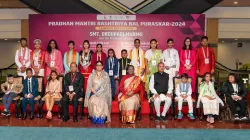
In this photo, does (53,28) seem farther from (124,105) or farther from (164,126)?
(164,126)

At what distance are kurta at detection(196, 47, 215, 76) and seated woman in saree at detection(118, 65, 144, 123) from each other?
1814 millimetres

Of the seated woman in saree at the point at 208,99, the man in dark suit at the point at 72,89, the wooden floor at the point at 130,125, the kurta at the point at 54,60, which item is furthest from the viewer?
the kurta at the point at 54,60

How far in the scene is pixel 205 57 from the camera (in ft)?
22.0

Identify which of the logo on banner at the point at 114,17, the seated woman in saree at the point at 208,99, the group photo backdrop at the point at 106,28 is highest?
the logo on banner at the point at 114,17

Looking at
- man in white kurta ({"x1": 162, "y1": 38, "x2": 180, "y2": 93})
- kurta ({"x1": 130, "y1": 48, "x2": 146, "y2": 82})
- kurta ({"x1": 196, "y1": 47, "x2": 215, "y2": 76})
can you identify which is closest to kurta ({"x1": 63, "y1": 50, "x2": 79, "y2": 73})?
kurta ({"x1": 130, "y1": 48, "x2": 146, "y2": 82})

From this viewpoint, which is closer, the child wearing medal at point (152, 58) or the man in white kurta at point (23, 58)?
the child wearing medal at point (152, 58)

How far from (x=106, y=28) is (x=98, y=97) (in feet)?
8.91

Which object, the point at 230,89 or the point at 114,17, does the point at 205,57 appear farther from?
the point at 114,17

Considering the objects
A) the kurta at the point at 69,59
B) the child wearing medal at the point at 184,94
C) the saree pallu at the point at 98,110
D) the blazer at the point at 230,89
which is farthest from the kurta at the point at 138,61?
the blazer at the point at 230,89

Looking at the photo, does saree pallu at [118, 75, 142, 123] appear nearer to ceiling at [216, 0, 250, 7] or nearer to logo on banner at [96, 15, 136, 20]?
logo on banner at [96, 15, 136, 20]

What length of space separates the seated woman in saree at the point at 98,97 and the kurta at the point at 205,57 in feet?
7.64

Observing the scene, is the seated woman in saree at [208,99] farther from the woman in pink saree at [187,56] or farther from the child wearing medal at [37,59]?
the child wearing medal at [37,59]

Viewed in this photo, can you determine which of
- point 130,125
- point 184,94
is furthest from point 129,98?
point 184,94

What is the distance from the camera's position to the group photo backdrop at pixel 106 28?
7.73 meters
